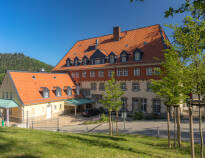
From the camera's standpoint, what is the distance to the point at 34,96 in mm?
23594

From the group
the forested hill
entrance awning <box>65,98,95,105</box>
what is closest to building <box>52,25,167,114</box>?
entrance awning <box>65,98,95,105</box>

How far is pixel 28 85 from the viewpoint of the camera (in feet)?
80.5

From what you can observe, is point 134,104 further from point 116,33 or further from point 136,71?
point 116,33

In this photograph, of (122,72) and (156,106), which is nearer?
(156,106)

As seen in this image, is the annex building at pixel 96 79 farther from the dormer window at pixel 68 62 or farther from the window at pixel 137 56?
the dormer window at pixel 68 62

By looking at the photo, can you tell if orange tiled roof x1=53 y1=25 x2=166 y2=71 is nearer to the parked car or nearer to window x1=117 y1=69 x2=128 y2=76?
window x1=117 y1=69 x2=128 y2=76

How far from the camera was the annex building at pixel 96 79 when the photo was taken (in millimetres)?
23469

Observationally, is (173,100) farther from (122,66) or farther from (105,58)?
(105,58)

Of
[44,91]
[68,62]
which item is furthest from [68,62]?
[44,91]

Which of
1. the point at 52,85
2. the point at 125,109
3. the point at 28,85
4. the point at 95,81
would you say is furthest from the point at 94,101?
the point at 28,85

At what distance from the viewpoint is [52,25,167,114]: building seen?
24.7 m

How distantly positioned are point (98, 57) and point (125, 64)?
22.5ft

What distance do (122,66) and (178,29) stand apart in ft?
62.7

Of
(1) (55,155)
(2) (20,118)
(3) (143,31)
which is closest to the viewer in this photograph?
(1) (55,155)
